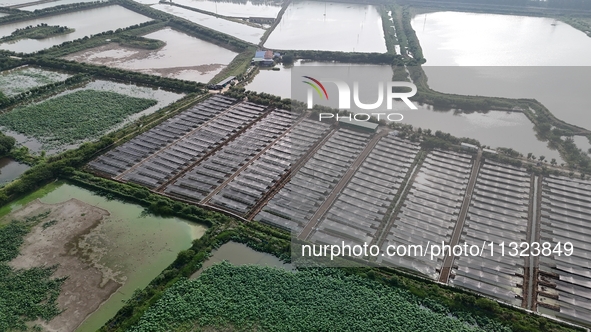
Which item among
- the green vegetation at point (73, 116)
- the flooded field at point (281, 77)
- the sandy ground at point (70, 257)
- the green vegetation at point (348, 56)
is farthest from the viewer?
the green vegetation at point (348, 56)

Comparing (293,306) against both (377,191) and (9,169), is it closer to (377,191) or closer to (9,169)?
(377,191)

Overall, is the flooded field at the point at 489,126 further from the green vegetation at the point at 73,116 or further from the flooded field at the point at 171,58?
the green vegetation at the point at 73,116

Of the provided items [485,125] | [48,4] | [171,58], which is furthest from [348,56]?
[48,4]

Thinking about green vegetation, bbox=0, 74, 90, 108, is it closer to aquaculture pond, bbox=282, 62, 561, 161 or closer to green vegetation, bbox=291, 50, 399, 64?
aquaculture pond, bbox=282, 62, 561, 161

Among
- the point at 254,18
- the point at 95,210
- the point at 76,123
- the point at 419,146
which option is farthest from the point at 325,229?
the point at 254,18

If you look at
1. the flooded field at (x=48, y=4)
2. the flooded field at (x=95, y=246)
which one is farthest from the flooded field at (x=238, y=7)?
the flooded field at (x=95, y=246)

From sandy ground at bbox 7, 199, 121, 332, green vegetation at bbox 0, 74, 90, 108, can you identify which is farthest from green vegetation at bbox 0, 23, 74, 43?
sandy ground at bbox 7, 199, 121, 332

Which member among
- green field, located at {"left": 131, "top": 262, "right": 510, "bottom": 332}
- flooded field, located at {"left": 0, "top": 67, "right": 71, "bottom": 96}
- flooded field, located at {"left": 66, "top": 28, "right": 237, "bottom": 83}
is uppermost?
flooded field, located at {"left": 66, "top": 28, "right": 237, "bottom": 83}
